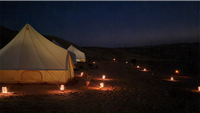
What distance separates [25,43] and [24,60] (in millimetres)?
1411

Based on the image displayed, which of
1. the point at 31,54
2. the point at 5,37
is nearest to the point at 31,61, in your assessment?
the point at 31,54

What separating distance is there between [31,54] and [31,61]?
0.64 m

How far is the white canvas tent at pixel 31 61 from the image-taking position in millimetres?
10068

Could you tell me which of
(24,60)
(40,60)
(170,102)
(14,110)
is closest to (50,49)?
(40,60)

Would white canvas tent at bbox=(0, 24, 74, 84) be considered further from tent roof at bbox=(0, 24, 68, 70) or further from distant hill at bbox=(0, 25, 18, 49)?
distant hill at bbox=(0, 25, 18, 49)

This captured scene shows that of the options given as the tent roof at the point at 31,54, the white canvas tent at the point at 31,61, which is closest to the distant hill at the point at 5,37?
the tent roof at the point at 31,54

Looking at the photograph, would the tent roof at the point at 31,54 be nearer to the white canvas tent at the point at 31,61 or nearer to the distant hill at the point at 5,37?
the white canvas tent at the point at 31,61

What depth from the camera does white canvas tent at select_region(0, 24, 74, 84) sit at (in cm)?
1007

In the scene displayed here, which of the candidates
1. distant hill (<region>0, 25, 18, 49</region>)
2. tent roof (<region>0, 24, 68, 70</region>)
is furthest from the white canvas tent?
distant hill (<region>0, 25, 18, 49</region>)

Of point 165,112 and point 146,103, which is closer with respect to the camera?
point 165,112

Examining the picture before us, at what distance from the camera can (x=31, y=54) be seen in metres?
10.7

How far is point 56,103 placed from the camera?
251 inches

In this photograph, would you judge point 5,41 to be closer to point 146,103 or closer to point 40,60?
point 40,60

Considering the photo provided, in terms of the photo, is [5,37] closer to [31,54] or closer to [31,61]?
[31,54]
